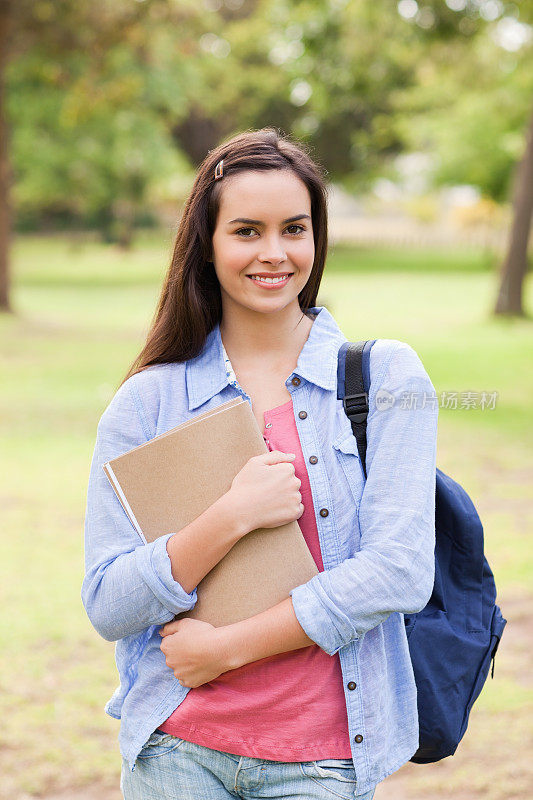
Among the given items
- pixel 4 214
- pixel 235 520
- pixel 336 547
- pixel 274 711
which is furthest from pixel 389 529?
pixel 4 214

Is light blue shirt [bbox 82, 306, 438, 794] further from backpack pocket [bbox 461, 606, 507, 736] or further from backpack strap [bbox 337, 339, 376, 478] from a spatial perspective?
backpack pocket [bbox 461, 606, 507, 736]

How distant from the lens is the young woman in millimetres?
1528

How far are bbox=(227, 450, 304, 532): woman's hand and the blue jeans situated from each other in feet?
1.33

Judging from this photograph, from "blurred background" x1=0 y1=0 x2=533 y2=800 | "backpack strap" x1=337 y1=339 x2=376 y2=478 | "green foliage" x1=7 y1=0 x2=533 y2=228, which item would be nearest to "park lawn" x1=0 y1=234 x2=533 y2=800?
"blurred background" x1=0 y1=0 x2=533 y2=800

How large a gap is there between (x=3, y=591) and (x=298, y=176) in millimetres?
3769

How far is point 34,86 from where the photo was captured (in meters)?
19.5

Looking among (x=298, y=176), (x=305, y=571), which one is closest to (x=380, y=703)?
(x=305, y=571)

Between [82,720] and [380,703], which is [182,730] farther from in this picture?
[82,720]

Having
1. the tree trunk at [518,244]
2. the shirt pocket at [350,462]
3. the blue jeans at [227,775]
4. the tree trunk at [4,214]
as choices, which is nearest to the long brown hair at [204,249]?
the shirt pocket at [350,462]

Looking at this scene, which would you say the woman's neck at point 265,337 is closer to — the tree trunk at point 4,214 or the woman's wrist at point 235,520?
the woman's wrist at point 235,520

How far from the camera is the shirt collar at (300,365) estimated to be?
1.68 meters

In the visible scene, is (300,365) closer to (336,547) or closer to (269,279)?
(269,279)

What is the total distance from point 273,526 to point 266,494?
0.06 metres

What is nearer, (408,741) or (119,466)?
(119,466)
